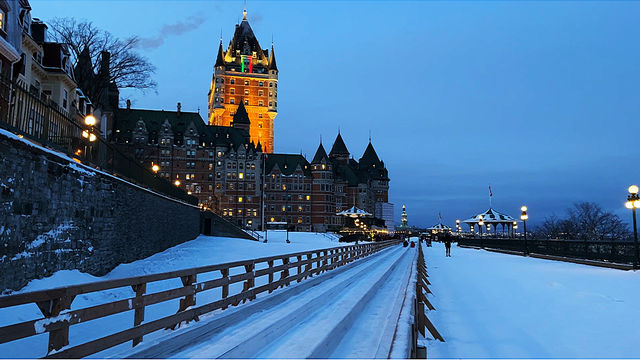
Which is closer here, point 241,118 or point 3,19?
point 3,19

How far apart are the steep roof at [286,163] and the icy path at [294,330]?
101669 millimetres

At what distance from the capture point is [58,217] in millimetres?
11555

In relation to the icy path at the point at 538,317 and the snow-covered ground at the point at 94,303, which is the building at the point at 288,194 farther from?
the icy path at the point at 538,317

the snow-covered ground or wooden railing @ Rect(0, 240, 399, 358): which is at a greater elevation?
wooden railing @ Rect(0, 240, 399, 358)

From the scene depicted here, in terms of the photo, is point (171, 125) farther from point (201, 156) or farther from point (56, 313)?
point (56, 313)

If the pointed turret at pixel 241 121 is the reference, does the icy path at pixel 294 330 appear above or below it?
below

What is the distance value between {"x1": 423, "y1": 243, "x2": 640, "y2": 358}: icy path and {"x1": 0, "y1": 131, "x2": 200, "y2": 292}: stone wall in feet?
28.2

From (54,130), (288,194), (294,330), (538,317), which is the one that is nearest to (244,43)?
(288,194)

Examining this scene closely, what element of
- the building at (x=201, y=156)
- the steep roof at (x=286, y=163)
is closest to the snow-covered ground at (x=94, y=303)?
the building at (x=201, y=156)

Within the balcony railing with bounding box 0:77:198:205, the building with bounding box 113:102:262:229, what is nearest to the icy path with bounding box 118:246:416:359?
the balcony railing with bounding box 0:77:198:205

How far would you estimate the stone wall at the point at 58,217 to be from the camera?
366 inches

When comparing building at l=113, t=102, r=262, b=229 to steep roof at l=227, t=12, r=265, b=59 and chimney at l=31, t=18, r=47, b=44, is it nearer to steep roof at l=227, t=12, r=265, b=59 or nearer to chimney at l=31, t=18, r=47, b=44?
steep roof at l=227, t=12, r=265, b=59

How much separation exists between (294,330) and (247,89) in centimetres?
14469

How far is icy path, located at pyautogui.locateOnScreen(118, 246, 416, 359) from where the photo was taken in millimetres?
6434
